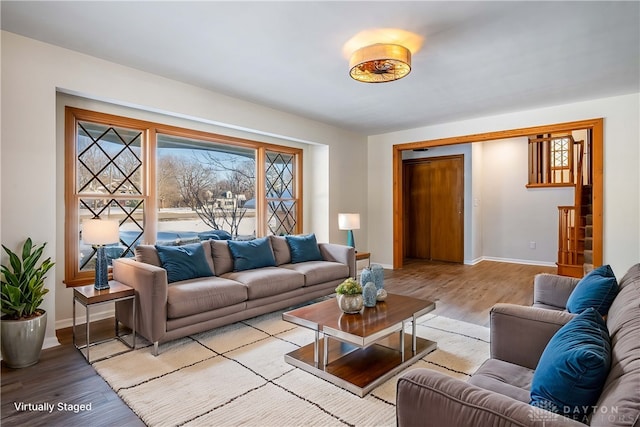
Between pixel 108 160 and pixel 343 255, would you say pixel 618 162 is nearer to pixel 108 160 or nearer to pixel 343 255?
pixel 343 255

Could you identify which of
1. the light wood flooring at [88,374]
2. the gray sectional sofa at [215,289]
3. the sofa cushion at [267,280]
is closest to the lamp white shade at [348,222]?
the gray sectional sofa at [215,289]

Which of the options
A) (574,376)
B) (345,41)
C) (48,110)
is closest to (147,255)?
(48,110)

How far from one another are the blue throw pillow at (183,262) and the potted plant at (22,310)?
35.5 inches

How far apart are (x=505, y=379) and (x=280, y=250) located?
3.07 meters

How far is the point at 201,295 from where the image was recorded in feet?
9.68

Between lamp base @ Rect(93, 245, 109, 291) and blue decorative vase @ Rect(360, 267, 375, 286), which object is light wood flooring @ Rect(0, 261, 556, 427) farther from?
blue decorative vase @ Rect(360, 267, 375, 286)

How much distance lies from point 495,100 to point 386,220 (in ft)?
9.07

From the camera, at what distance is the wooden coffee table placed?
7.25 ft

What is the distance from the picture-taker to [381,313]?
8.41 feet

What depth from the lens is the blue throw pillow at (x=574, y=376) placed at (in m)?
1.05

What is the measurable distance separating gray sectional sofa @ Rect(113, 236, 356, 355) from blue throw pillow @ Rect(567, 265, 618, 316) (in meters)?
2.47

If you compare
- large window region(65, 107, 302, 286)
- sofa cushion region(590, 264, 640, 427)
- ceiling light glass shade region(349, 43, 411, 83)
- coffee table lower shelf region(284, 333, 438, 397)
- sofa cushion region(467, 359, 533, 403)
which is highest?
ceiling light glass shade region(349, 43, 411, 83)

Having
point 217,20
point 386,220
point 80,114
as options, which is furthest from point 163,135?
point 386,220

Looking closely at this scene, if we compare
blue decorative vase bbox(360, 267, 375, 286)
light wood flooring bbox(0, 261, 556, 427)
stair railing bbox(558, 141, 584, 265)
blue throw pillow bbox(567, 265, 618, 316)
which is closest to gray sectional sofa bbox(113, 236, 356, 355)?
light wood flooring bbox(0, 261, 556, 427)
